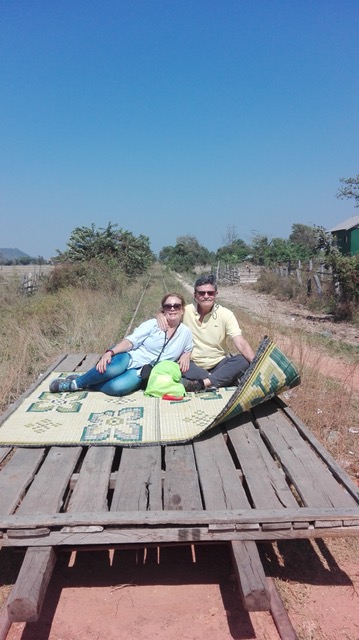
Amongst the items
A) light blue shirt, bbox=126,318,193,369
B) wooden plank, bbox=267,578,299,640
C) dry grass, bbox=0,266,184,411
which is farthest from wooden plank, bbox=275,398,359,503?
Result: dry grass, bbox=0,266,184,411

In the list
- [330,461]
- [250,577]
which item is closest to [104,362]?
[330,461]

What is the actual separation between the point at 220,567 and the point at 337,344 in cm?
700

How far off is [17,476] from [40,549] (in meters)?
0.61

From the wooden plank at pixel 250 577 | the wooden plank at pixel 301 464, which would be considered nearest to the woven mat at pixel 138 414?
the wooden plank at pixel 301 464

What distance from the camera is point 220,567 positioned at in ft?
8.31

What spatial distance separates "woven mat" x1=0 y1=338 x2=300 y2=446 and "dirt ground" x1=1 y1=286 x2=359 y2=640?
2.31 feet

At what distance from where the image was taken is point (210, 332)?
→ 170 inches

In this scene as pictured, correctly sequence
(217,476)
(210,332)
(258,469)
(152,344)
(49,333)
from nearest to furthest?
(217,476) < (258,469) < (152,344) < (210,332) < (49,333)

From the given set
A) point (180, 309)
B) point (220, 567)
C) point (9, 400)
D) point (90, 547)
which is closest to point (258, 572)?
point (220, 567)

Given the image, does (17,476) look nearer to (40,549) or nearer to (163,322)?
(40,549)

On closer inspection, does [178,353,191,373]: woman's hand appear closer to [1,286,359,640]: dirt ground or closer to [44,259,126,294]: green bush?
[1,286,359,640]: dirt ground

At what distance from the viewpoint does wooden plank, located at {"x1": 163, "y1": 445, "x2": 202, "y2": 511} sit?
236 cm

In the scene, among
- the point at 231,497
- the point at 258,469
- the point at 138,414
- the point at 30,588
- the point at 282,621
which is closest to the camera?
the point at 30,588

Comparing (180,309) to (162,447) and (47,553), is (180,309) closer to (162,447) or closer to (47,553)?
(162,447)
